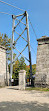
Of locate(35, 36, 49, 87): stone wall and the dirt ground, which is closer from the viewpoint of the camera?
the dirt ground

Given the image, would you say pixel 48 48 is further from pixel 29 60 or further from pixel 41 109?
pixel 41 109

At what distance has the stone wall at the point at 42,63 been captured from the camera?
7.41 meters

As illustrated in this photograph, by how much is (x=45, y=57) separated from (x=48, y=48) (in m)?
0.94

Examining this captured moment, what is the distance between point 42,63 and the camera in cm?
838

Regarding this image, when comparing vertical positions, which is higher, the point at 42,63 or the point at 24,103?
the point at 42,63

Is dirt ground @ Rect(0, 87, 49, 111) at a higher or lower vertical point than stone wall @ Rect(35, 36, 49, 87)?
lower

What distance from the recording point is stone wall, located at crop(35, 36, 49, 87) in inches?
292

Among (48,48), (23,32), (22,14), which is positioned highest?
(22,14)

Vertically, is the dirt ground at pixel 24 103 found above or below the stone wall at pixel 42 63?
below

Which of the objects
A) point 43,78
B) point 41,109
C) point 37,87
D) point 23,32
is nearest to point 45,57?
point 43,78

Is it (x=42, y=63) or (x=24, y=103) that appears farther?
(x=42, y=63)

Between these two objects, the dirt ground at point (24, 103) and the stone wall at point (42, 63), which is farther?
the stone wall at point (42, 63)

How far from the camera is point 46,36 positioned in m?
9.80

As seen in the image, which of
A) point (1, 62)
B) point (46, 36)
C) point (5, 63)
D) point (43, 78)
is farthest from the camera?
point (5, 63)
